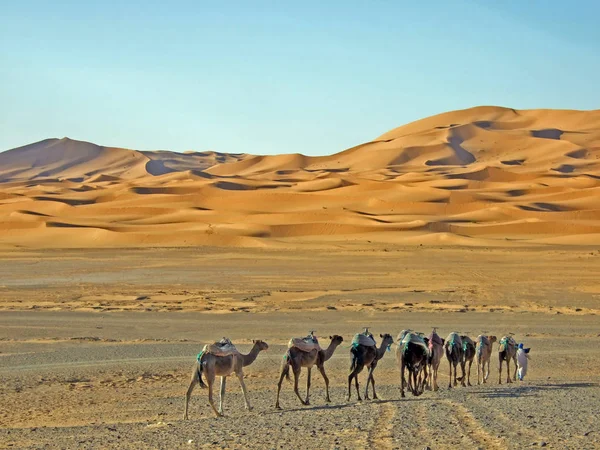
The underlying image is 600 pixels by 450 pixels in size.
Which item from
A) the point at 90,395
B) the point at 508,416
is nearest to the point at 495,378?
the point at 508,416

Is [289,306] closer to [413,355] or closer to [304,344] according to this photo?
[413,355]

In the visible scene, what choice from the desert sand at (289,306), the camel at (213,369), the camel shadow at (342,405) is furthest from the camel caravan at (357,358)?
the desert sand at (289,306)

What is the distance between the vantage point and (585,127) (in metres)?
131

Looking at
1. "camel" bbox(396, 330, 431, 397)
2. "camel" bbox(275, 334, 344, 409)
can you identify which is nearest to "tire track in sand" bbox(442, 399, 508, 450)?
"camel" bbox(396, 330, 431, 397)

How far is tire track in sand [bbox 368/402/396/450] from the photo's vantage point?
9.86 m

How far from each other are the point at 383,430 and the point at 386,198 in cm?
6307

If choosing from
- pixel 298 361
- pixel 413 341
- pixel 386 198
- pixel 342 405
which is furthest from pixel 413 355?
pixel 386 198

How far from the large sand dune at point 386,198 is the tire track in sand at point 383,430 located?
3316 cm

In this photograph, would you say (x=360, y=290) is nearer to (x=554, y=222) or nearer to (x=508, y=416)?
(x=508, y=416)

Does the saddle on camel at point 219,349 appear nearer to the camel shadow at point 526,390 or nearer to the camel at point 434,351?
the camel at point 434,351

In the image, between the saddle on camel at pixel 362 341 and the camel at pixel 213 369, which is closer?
the camel at pixel 213 369

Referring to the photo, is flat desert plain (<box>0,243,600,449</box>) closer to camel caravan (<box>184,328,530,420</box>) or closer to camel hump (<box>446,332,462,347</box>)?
camel caravan (<box>184,328,530,420</box>)

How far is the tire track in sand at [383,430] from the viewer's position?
388 inches

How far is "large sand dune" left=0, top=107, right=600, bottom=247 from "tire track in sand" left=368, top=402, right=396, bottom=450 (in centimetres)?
3316
